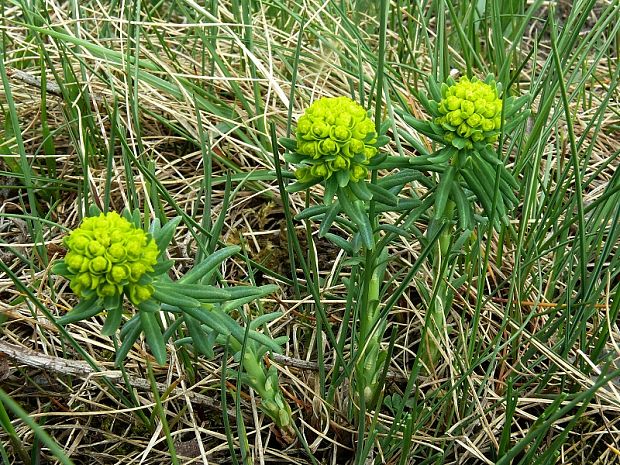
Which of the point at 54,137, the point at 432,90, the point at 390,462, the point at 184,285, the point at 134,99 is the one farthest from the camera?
the point at 54,137

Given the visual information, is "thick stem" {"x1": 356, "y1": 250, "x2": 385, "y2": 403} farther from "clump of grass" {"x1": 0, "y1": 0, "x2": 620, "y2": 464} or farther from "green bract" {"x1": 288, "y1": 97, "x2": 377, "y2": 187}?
"green bract" {"x1": 288, "y1": 97, "x2": 377, "y2": 187}

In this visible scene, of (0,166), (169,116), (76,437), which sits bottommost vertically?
(76,437)

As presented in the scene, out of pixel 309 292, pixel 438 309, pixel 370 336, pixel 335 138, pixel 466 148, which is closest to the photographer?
pixel 335 138

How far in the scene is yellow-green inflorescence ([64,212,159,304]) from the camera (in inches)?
50.6

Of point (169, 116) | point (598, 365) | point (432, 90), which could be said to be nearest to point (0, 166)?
point (169, 116)

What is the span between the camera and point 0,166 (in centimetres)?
259

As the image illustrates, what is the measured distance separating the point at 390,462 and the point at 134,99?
127 centimetres

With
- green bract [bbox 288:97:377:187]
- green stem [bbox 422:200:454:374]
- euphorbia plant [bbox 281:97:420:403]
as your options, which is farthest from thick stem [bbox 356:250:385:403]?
green bract [bbox 288:97:377:187]

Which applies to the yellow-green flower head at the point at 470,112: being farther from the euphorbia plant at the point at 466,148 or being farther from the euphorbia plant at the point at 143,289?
the euphorbia plant at the point at 143,289

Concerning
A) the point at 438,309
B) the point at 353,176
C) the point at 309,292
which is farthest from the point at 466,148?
the point at 309,292

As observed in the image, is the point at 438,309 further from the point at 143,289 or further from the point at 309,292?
the point at 143,289

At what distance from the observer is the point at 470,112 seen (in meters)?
1.51

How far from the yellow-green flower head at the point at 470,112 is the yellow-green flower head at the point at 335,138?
0.18 meters

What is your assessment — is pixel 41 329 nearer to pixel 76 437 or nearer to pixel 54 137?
pixel 76 437
